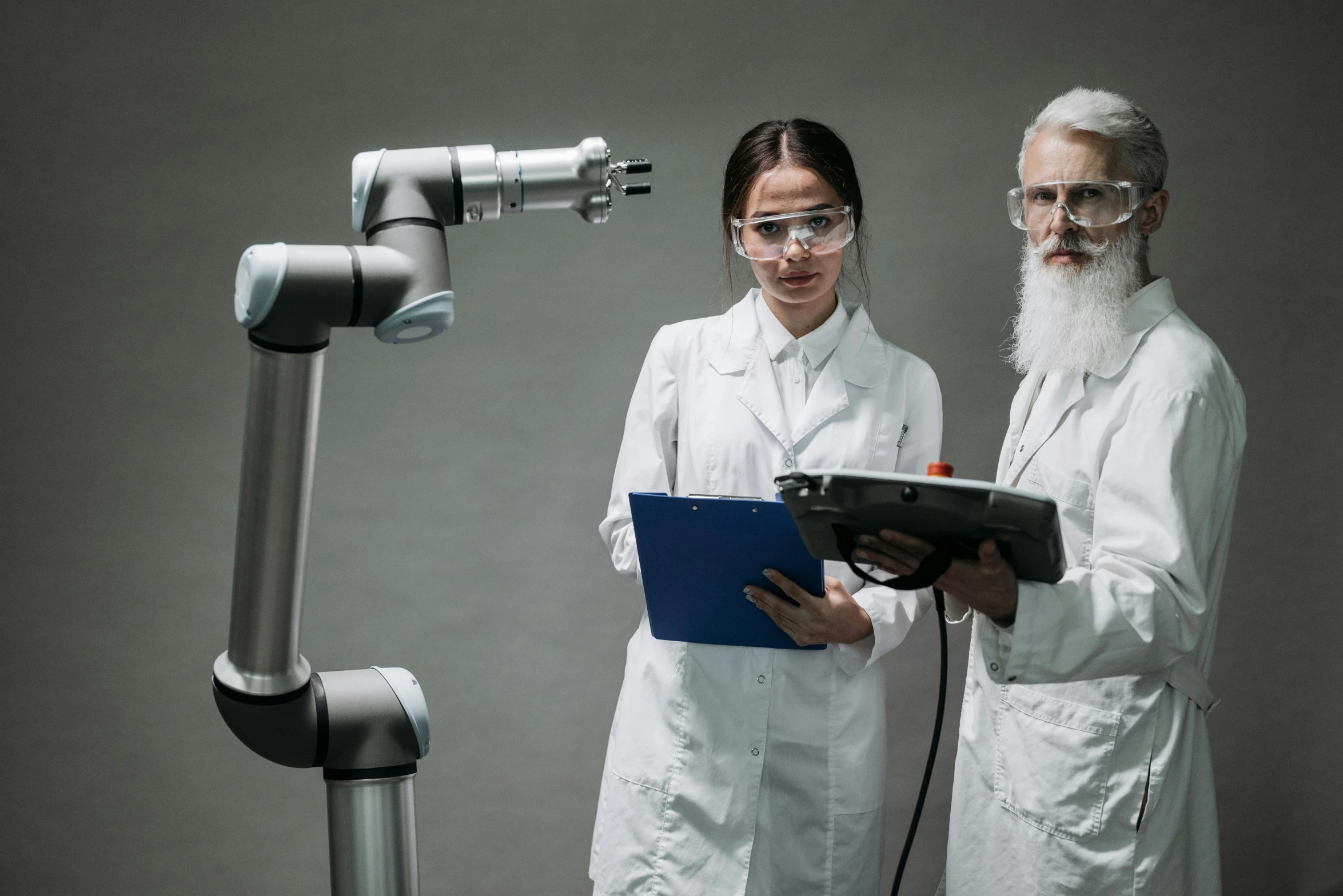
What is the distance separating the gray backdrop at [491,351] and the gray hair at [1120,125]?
79 centimetres

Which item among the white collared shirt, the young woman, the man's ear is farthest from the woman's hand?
the man's ear

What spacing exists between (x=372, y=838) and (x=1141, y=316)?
52.1 inches

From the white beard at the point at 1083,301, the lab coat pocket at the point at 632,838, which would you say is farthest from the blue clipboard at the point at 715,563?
the white beard at the point at 1083,301

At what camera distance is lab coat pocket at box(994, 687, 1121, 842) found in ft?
5.11

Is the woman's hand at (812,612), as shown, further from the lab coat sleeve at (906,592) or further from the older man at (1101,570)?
the older man at (1101,570)

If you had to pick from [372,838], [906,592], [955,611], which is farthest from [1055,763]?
[372,838]

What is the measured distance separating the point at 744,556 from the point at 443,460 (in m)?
1.12

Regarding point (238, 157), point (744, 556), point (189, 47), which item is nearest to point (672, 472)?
point (744, 556)

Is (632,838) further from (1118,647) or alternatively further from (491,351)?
(491,351)

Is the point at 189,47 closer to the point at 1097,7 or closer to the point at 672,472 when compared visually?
the point at 672,472

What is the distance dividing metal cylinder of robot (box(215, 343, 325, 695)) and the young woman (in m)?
0.94

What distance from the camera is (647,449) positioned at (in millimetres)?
1955

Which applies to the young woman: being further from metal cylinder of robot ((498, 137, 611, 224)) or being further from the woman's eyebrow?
metal cylinder of robot ((498, 137, 611, 224))

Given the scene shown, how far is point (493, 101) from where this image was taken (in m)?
2.49
